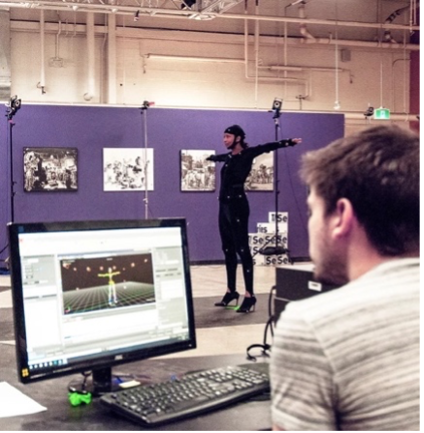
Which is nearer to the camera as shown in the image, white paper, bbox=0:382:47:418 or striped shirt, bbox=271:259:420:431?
striped shirt, bbox=271:259:420:431

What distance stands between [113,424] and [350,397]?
0.64 m

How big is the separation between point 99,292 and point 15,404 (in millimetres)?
318

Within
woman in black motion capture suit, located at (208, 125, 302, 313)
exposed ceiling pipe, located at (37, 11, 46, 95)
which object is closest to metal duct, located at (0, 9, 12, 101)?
exposed ceiling pipe, located at (37, 11, 46, 95)

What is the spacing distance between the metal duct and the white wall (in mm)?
253

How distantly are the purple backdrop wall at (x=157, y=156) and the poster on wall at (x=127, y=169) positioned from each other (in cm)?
8

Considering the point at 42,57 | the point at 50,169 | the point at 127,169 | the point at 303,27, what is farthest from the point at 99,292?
the point at 303,27

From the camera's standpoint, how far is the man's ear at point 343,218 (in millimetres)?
1082

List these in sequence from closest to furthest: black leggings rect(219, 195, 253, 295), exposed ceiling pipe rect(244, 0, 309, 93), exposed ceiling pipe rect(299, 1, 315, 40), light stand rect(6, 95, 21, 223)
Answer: black leggings rect(219, 195, 253, 295)
light stand rect(6, 95, 21, 223)
exposed ceiling pipe rect(299, 1, 315, 40)
exposed ceiling pipe rect(244, 0, 309, 93)

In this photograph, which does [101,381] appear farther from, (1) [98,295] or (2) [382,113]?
(2) [382,113]

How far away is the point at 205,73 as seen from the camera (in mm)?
11172

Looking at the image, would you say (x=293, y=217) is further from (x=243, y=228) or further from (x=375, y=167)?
(x=375, y=167)

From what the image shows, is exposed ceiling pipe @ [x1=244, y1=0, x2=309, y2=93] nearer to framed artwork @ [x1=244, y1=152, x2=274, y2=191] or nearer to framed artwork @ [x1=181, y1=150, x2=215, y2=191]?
framed artwork @ [x1=244, y1=152, x2=274, y2=191]

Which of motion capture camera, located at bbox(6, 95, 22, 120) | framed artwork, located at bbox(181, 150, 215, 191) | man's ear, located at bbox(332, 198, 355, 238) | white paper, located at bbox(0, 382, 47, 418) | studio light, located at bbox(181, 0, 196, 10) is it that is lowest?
white paper, located at bbox(0, 382, 47, 418)

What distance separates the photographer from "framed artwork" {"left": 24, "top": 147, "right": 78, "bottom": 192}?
947 cm
